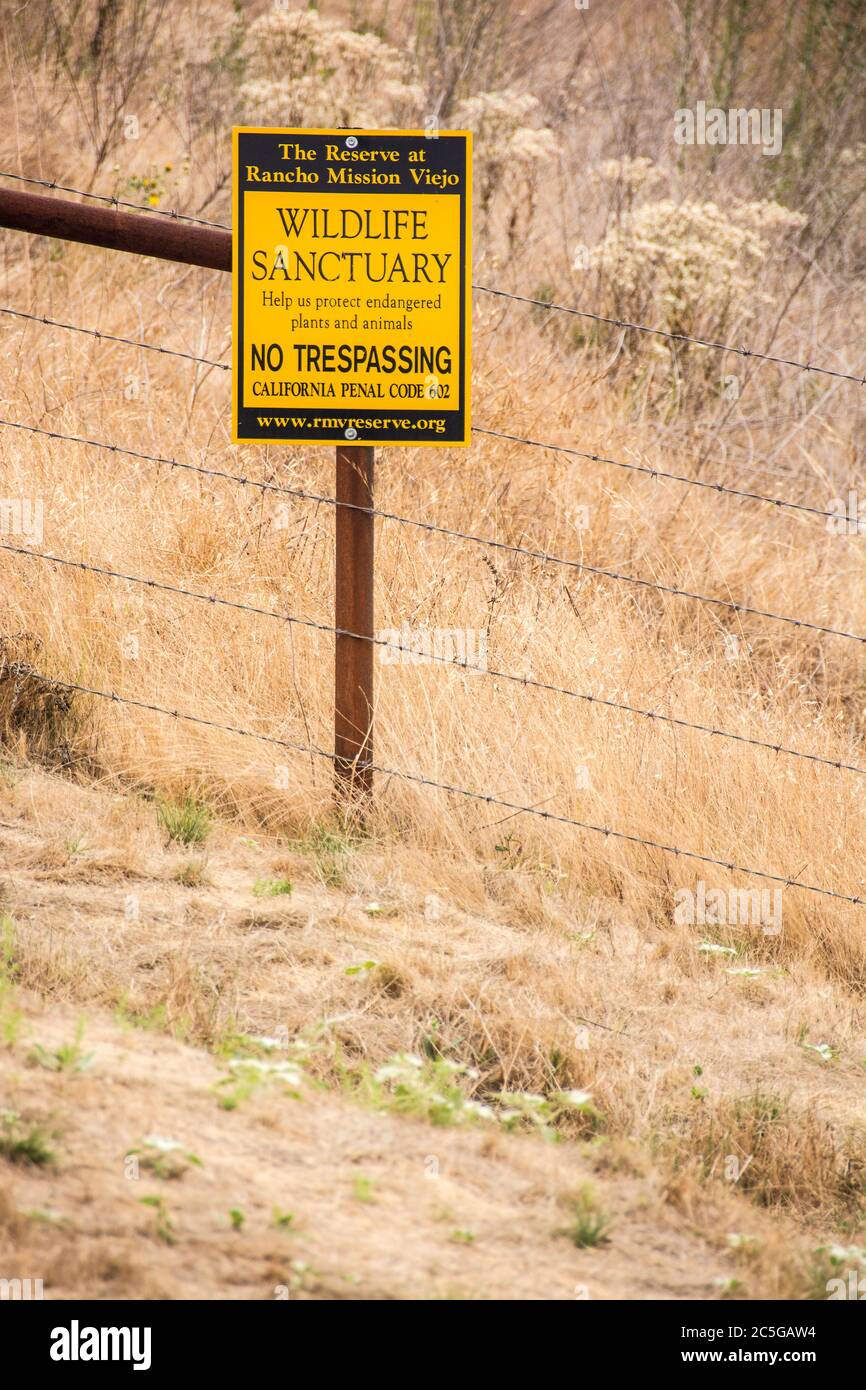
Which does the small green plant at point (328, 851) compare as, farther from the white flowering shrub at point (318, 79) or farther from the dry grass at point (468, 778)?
the white flowering shrub at point (318, 79)

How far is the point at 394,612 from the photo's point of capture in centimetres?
461

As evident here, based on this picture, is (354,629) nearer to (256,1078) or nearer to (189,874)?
(189,874)

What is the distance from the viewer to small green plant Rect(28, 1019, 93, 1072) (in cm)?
234

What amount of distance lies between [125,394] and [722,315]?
12.2 feet

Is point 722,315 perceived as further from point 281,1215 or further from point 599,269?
point 281,1215

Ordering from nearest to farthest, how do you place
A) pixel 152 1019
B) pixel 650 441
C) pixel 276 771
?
1. pixel 152 1019
2. pixel 276 771
3. pixel 650 441

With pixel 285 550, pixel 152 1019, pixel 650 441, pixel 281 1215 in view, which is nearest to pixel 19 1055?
pixel 152 1019

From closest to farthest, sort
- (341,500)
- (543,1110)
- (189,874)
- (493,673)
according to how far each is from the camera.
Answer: (543,1110)
(189,874)
(341,500)
(493,673)

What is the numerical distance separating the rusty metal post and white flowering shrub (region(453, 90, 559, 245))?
5.18 metres

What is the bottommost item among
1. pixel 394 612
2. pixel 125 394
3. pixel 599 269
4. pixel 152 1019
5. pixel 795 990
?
pixel 795 990

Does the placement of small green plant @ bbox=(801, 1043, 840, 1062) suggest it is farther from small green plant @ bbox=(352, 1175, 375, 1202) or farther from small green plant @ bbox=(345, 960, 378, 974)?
small green plant @ bbox=(352, 1175, 375, 1202)

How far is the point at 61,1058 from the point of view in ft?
7.70

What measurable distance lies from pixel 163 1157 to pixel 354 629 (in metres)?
1.89

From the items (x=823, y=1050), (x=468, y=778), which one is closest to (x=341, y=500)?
(x=468, y=778)
